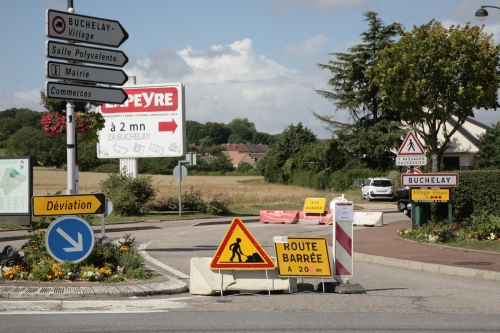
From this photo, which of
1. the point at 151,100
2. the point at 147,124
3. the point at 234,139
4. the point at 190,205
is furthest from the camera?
the point at 234,139

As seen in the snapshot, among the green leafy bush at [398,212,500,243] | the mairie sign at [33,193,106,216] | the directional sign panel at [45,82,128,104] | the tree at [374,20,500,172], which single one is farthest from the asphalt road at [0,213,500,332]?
the tree at [374,20,500,172]

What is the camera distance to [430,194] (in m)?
18.3

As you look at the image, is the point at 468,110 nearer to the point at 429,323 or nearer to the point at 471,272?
the point at 471,272

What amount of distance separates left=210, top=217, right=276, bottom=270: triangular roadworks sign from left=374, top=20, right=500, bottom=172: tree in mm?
28011

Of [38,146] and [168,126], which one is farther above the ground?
[38,146]

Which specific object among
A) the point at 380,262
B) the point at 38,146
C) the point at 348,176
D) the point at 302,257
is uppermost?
the point at 38,146

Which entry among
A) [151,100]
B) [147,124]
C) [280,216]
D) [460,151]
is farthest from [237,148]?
[280,216]

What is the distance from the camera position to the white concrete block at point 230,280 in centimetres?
1014

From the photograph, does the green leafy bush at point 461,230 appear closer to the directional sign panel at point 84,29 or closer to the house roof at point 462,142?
the directional sign panel at point 84,29

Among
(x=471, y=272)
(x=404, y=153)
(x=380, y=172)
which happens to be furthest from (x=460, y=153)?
(x=471, y=272)

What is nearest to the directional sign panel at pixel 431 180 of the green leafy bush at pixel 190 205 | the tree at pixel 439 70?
the green leafy bush at pixel 190 205

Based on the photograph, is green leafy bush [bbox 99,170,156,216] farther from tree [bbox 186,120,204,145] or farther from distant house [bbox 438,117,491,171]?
tree [bbox 186,120,204,145]

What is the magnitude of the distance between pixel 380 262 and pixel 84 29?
7.90 meters

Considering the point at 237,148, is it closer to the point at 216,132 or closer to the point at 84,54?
the point at 216,132
